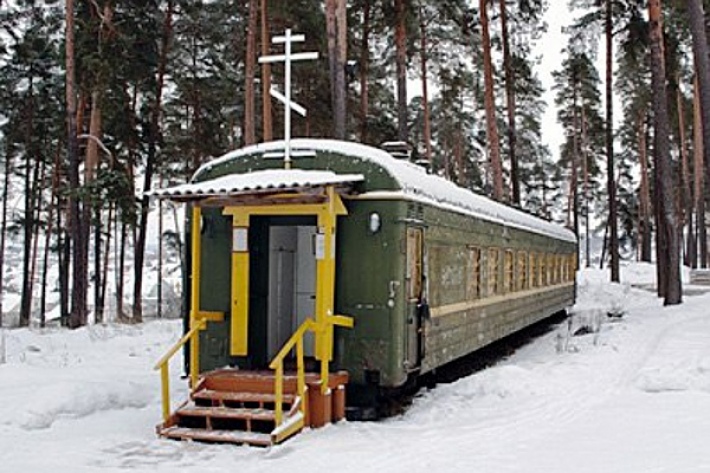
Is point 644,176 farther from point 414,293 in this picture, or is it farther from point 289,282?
point 414,293

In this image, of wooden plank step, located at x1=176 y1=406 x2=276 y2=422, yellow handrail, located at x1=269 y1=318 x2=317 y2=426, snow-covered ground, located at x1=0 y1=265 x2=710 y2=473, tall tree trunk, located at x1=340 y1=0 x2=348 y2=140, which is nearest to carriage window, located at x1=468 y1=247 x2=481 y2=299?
snow-covered ground, located at x1=0 y1=265 x2=710 y2=473

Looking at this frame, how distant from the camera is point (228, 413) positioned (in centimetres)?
777

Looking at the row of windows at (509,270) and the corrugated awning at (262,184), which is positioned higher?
the corrugated awning at (262,184)

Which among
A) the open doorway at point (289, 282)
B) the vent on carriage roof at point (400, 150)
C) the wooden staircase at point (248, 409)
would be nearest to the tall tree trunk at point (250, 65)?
the vent on carriage roof at point (400, 150)

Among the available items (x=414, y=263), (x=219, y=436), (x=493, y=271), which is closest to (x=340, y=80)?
(x=493, y=271)

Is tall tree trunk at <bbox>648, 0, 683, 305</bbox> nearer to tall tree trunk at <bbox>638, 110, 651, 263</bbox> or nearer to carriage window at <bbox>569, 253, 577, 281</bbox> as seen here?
carriage window at <bbox>569, 253, 577, 281</bbox>

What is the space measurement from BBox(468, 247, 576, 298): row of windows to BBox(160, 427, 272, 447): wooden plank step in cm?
468

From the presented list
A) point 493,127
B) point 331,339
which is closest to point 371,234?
point 331,339

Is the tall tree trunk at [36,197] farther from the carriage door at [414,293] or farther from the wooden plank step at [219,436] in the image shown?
the wooden plank step at [219,436]

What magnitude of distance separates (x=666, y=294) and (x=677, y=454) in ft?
42.3

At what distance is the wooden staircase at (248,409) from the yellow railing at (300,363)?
60 millimetres

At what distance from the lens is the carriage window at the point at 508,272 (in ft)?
44.5

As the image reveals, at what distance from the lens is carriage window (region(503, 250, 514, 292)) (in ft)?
44.5

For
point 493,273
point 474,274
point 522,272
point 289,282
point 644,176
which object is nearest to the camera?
point 289,282
